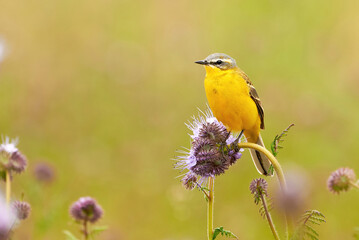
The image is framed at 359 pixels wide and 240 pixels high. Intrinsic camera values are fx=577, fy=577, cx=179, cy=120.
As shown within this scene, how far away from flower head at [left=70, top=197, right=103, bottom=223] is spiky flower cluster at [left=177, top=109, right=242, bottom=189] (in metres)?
0.67

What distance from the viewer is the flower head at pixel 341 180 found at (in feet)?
9.55

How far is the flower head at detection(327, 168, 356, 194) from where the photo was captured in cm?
291

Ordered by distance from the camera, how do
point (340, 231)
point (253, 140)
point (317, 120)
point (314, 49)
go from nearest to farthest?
point (253, 140) < point (340, 231) < point (317, 120) < point (314, 49)

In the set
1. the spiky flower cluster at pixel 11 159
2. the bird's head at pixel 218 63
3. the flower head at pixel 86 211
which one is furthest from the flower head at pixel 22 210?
the bird's head at pixel 218 63

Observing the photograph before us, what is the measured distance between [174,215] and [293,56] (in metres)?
4.65

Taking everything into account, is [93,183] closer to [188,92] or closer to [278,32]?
[188,92]

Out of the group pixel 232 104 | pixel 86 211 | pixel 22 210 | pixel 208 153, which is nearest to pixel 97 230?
pixel 22 210

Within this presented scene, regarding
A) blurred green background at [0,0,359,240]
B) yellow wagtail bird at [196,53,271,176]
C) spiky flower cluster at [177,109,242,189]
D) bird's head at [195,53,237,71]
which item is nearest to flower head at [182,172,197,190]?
spiky flower cluster at [177,109,242,189]

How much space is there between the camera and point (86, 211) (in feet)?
11.0

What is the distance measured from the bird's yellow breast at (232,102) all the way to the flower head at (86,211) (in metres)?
0.90

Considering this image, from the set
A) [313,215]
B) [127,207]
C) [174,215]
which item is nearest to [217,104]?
[313,215]

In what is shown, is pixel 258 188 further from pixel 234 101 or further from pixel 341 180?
pixel 234 101

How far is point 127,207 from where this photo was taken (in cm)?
667

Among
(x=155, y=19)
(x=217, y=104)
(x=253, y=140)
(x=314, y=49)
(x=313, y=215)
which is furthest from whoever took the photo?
(x=155, y=19)
